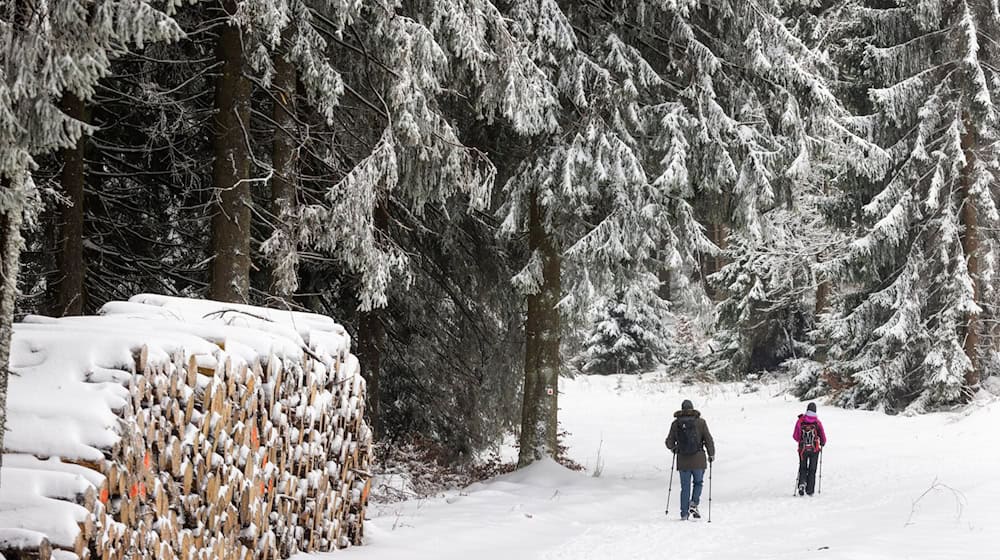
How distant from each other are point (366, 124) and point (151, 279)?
3414 mm

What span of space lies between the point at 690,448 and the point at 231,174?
7.20 m

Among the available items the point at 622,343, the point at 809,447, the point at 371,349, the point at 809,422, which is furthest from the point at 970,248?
the point at 622,343

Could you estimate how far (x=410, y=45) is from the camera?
913 cm

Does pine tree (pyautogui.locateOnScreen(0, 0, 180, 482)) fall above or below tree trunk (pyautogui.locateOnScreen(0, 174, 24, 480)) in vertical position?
above

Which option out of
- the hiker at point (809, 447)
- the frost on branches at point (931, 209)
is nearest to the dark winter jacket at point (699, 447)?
the hiker at point (809, 447)

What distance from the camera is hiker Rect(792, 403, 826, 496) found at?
14.3m

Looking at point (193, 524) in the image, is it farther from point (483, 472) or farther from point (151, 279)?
point (483, 472)

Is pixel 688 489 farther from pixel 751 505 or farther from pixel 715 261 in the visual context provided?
pixel 715 261

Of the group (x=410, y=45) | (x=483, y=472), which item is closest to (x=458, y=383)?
(x=483, y=472)

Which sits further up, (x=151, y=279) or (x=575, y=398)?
(x=151, y=279)

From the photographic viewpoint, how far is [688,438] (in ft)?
42.2

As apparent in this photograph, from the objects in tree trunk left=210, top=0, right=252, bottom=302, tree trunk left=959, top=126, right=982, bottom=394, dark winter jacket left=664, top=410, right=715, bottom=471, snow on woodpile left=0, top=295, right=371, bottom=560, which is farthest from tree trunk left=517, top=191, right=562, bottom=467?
tree trunk left=959, top=126, right=982, bottom=394

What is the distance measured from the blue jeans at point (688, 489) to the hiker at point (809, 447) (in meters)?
2.52

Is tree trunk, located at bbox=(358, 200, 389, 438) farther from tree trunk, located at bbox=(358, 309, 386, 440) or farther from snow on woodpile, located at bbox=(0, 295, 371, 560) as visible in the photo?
snow on woodpile, located at bbox=(0, 295, 371, 560)
